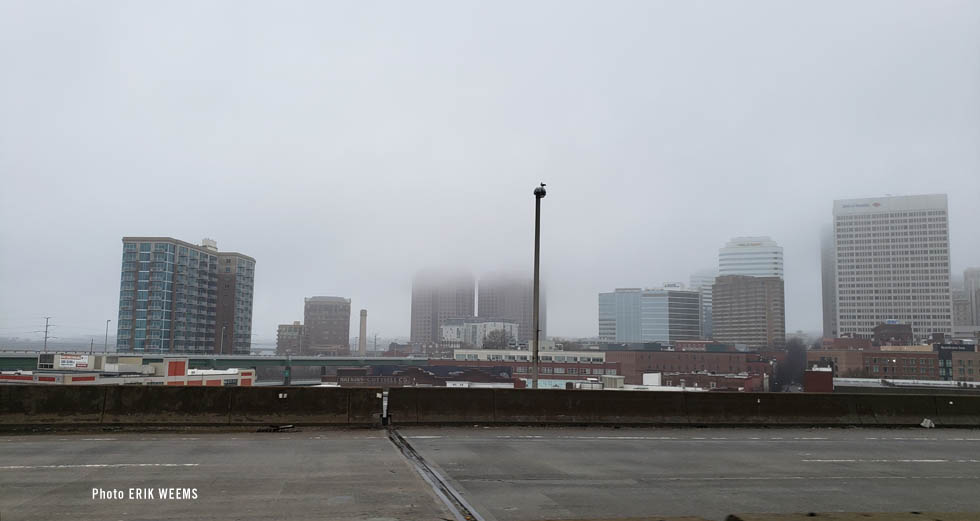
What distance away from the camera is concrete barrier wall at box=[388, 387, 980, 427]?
18.6 metres

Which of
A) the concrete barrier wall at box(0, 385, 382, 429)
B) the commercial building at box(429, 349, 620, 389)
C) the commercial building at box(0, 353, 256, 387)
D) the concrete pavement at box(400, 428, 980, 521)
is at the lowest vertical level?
the commercial building at box(429, 349, 620, 389)

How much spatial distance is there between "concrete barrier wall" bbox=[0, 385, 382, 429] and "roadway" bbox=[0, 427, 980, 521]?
791 millimetres

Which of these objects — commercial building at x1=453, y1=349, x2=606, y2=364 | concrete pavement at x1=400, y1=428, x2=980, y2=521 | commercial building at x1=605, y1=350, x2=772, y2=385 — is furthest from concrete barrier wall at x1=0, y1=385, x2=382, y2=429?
commercial building at x1=605, y1=350, x2=772, y2=385

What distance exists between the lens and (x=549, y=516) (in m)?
8.36

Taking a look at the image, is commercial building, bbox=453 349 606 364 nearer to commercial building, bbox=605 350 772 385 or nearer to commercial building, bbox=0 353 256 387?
commercial building, bbox=605 350 772 385

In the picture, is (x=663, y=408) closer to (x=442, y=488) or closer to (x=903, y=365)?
(x=442, y=488)

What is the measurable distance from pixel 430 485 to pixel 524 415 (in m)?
9.02

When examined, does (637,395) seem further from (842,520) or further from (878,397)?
(842,520)

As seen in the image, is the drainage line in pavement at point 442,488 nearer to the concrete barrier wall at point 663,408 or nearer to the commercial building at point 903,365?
the concrete barrier wall at point 663,408

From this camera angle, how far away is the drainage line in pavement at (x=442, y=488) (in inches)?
330


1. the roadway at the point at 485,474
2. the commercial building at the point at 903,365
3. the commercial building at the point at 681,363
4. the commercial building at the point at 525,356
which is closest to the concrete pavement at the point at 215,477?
the roadway at the point at 485,474

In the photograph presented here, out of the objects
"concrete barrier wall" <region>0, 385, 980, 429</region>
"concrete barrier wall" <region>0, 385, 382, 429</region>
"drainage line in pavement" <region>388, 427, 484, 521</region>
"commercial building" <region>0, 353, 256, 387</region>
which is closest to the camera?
"drainage line in pavement" <region>388, 427, 484, 521</region>

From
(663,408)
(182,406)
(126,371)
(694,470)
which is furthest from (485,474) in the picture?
(126,371)

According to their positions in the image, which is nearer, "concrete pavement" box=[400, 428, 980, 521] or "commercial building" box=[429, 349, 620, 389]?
"concrete pavement" box=[400, 428, 980, 521]
